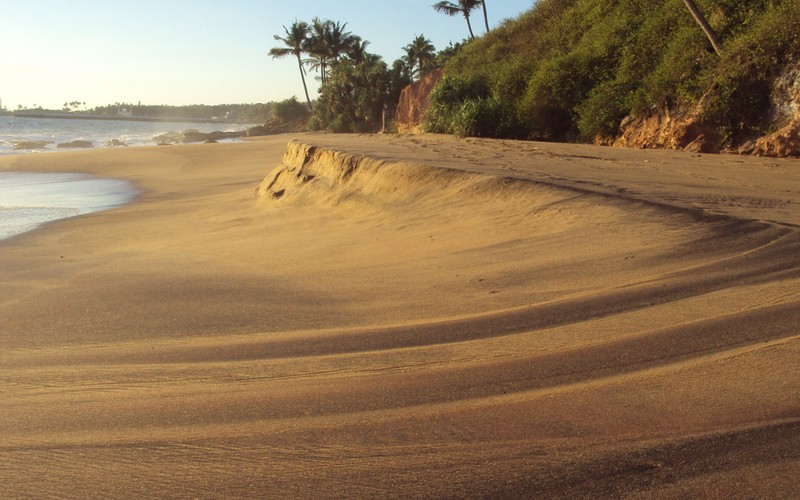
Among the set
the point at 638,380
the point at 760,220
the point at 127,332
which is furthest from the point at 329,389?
the point at 760,220

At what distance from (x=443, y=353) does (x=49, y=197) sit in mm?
16108

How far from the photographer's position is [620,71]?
16.6 m

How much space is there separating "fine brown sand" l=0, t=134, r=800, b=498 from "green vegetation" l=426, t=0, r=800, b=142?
5.26 m

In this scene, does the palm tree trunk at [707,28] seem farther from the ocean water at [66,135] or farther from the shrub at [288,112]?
the shrub at [288,112]

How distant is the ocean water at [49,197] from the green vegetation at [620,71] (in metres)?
9.25

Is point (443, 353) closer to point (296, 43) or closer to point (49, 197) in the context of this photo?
point (49, 197)

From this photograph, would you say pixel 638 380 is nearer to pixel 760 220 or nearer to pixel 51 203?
pixel 760 220

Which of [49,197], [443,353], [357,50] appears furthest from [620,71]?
[357,50]

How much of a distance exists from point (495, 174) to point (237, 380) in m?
5.09

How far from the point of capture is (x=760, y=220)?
5.77 m

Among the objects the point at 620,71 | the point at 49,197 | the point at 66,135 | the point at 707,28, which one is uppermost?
the point at 66,135

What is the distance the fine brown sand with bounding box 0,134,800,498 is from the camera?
114 inches

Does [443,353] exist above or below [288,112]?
below

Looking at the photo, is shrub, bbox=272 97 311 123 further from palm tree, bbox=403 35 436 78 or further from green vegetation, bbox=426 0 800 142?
green vegetation, bbox=426 0 800 142
